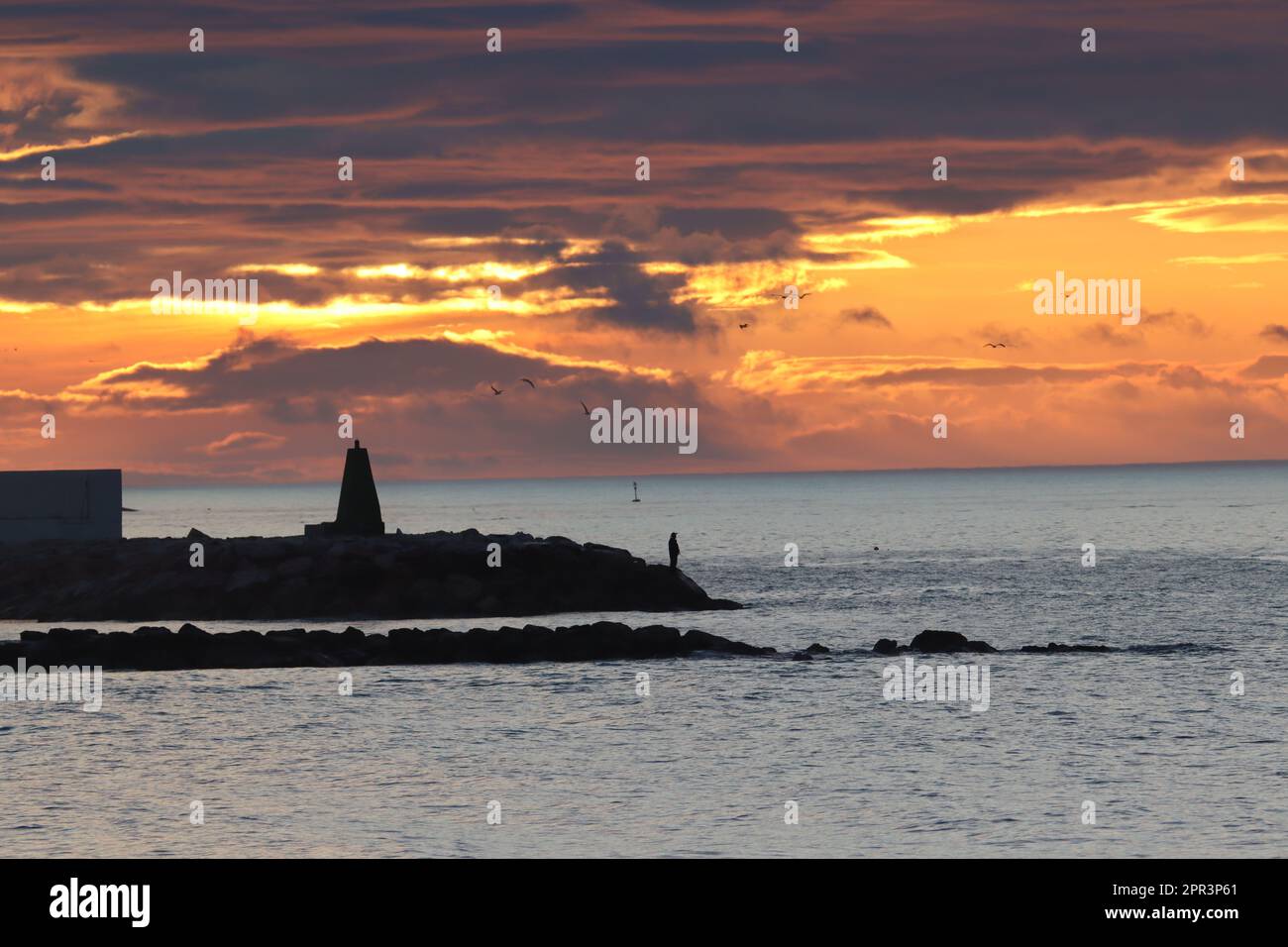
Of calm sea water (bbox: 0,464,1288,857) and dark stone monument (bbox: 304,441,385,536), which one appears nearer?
calm sea water (bbox: 0,464,1288,857)

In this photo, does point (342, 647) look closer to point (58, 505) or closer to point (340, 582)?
point (340, 582)

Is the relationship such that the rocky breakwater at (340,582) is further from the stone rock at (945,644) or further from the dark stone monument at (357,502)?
the stone rock at (945,644)

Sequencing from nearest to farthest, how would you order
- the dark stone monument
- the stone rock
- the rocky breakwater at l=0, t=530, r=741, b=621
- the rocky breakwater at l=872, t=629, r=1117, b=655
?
the rocky breakwater at l=872, t=629, r=1117, b=655 → the stone rock → the rocky breakwater at l=0, t=530, r=741, b=621 → the dark stone monument

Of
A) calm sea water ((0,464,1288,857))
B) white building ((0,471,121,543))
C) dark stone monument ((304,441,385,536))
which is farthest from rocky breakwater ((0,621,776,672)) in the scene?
white building ((0,471,121,543))

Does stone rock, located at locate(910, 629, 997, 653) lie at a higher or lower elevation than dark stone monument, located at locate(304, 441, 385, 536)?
lower

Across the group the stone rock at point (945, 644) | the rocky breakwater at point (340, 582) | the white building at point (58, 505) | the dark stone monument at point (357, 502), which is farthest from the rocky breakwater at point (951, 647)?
the white building at point (58, 505)

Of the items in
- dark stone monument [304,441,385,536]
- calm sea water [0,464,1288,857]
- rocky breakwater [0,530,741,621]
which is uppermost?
dark stone monument [304,441,385,536]

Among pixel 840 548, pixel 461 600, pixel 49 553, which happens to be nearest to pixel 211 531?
pixel 840 548

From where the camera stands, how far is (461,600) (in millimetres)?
60812

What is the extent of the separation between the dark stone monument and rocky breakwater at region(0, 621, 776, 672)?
783 inches

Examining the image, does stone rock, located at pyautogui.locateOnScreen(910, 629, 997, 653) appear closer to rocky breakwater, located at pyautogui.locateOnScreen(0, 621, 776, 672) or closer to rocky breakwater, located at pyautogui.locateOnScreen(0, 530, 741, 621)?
rocky breakwater, located at pyautogui.locateOnScreen(0, 621, 776, 672)

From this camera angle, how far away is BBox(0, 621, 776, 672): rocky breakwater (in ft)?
146
